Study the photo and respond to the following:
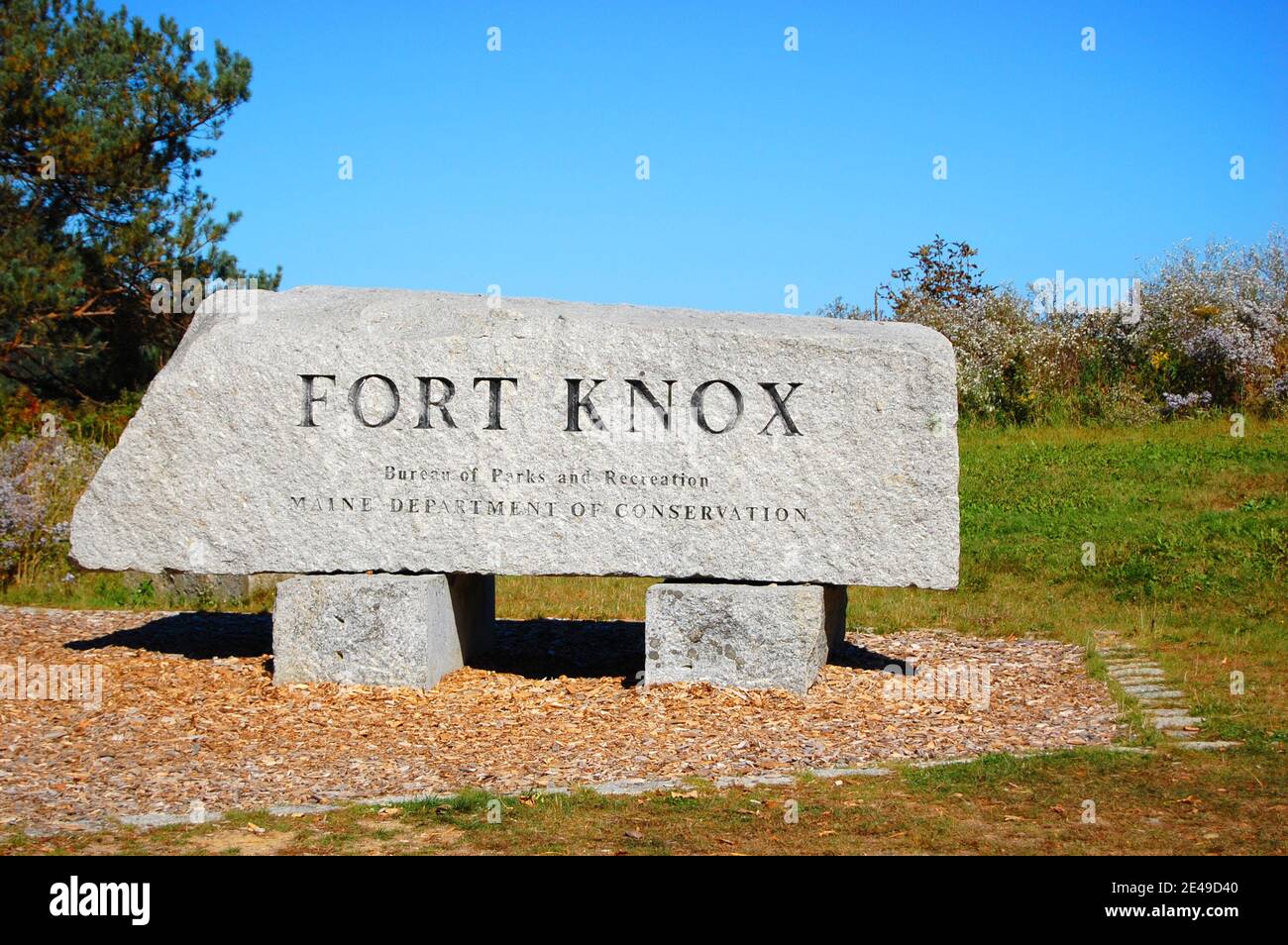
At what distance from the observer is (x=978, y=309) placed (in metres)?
17.5

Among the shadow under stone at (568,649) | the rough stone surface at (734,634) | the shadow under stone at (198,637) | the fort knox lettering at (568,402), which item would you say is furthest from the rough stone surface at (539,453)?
the shadow under stone at (198,637)

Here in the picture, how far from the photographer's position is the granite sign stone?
23.2 feet

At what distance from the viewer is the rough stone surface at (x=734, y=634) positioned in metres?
6.95

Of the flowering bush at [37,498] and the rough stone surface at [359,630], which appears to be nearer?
→ the rough stone surface at [359,630]

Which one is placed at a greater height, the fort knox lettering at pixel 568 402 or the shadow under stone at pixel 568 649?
the fort knox lettering at pixel 568 402

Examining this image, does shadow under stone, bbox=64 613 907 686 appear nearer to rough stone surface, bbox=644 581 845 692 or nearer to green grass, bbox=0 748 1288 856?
rough stone surface, bbox=644 581 845 692

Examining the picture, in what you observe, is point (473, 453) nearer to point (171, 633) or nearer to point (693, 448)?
point (693, 448)

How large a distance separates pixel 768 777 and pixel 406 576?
2632mm

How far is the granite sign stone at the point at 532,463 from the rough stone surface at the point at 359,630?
16 millimetres

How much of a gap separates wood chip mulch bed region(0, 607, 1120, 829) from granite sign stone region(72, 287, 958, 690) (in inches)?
13.0

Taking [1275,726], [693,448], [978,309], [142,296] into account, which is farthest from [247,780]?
[978,309]

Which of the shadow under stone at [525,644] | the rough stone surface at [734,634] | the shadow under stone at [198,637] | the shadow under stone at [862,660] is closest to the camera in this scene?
the rough stone surface at [734,634]
